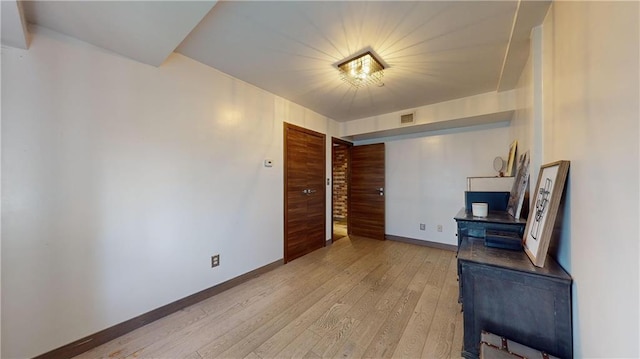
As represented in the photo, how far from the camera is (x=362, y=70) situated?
2232 millimetres

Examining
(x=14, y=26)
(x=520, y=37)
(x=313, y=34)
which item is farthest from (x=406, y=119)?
(x=14, y=26)

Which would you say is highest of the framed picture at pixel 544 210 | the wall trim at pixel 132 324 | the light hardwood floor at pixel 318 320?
the framed picture at pixel 544 210

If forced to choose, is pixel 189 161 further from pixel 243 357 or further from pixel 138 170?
pixel 243 357

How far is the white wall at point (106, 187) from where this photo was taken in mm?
1347

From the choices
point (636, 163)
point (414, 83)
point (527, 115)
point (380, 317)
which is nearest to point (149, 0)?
point (636, 163)

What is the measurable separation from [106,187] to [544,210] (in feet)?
9.50

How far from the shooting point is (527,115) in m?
1.91

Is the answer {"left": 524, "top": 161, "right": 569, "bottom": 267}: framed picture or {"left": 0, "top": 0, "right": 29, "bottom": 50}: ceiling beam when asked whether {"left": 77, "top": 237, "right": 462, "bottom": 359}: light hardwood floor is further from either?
{"left": 0, "top": 0, "right": 29, "bottom": 50}: ceiling beam

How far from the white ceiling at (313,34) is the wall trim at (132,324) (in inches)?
81.3

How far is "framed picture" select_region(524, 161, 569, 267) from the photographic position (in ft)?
3.88

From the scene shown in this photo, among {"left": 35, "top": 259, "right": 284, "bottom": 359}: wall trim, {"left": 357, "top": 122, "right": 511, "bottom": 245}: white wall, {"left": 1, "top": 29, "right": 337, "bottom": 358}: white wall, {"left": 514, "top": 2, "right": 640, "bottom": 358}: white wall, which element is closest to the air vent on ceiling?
{"left": 357, "top": 122, "right": 511, "bottom": 245}: white wall

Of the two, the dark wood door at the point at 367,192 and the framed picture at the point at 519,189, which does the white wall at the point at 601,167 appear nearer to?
the framed picture at the point at 519,189

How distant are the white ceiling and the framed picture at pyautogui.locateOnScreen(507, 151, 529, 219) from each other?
0.99 meters

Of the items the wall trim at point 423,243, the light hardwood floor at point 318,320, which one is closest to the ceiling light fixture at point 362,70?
the light hardwood floor at point 318,320
